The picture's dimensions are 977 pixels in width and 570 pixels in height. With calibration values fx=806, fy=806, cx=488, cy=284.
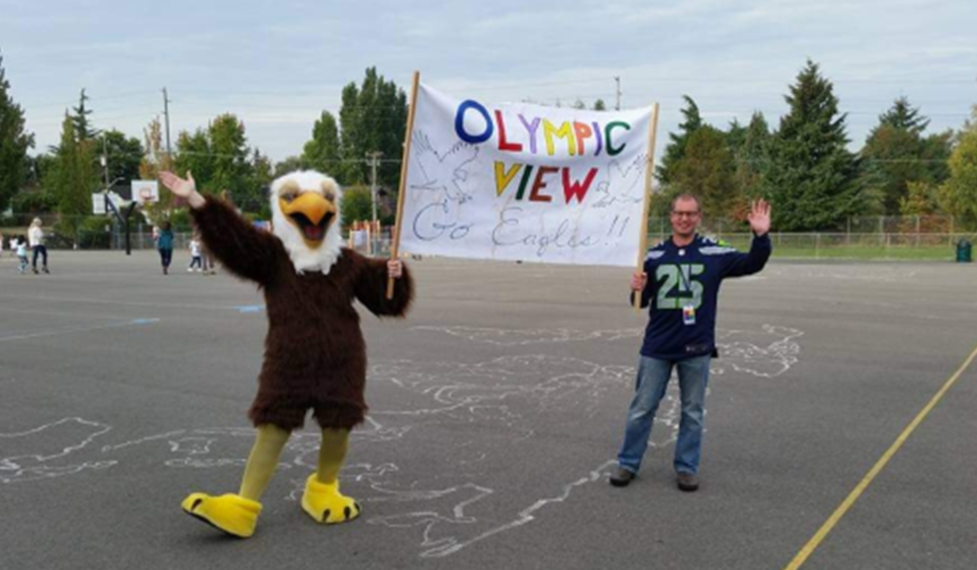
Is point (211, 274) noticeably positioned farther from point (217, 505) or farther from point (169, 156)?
point (169, 156)

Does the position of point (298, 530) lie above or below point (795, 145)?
below

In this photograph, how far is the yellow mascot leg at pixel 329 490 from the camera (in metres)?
4.25

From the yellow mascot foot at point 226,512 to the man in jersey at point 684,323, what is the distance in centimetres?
210

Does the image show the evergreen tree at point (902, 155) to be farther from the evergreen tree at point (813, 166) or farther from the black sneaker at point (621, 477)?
the black sneaker at point (621, 477)

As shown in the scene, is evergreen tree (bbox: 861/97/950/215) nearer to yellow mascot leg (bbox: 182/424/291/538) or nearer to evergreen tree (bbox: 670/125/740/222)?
evergreen tree (bbox: 670/125/740/222)

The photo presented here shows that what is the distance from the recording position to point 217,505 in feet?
13.1

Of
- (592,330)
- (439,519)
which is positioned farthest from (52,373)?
(592,330)

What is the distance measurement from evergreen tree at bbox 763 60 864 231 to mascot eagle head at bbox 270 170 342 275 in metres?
49.6

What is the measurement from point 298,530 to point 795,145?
5077cm

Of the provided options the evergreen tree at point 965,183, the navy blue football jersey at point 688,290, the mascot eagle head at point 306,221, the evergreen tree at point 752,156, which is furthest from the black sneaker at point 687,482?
the evergreen tree at point 752,156

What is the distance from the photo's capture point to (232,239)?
13.8 ft

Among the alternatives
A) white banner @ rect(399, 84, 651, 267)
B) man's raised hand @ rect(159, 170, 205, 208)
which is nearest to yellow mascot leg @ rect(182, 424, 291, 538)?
man's raised hand @ rect(159, 170, 205, 208)

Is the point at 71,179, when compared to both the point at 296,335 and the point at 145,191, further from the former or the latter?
the point at 296,335

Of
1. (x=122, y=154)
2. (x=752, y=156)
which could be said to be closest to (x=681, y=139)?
(x=752, y=156)
